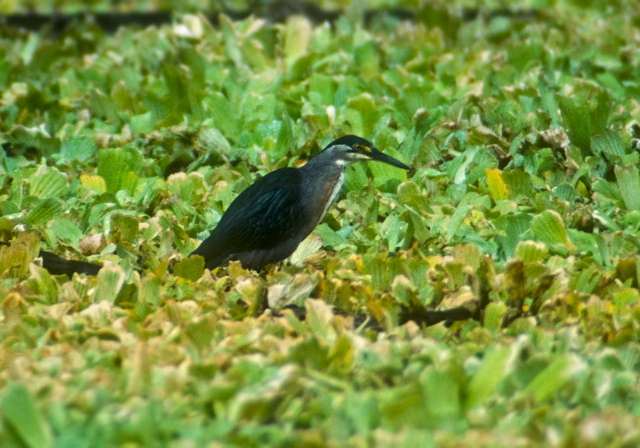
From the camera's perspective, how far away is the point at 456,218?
4652mm

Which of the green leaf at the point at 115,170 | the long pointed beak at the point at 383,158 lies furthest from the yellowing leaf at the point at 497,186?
the green leaf at the point at 115,170

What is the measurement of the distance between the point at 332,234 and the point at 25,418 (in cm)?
238

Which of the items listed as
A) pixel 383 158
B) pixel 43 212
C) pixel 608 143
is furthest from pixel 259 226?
pixel 608 143

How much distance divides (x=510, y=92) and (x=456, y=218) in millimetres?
1924

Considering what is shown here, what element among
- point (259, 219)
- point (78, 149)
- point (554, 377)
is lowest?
point (78, 149)

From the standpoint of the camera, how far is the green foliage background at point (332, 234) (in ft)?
9.28

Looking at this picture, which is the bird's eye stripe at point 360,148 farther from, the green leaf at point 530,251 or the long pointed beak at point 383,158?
the green leaf at point 530,251

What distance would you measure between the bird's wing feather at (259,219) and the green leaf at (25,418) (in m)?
1.99

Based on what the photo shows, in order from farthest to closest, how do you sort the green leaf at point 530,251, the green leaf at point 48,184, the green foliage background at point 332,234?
the green leaf at point 48,184 → the green leaf at point 530,251 → the green foliage background at point 332,234

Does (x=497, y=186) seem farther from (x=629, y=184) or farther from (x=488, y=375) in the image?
(x=488, y=375)

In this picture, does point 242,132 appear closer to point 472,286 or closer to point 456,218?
point 456,218

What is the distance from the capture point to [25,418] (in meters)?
2.62

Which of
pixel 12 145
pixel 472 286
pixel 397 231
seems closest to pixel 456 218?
pixel 397 231

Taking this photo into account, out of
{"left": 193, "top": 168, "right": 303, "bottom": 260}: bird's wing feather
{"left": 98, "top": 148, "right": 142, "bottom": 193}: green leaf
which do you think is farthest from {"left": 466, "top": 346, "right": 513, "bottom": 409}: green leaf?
{"left": 98, "top": 148, "right": 142, "bottom": 193}: green leaf
